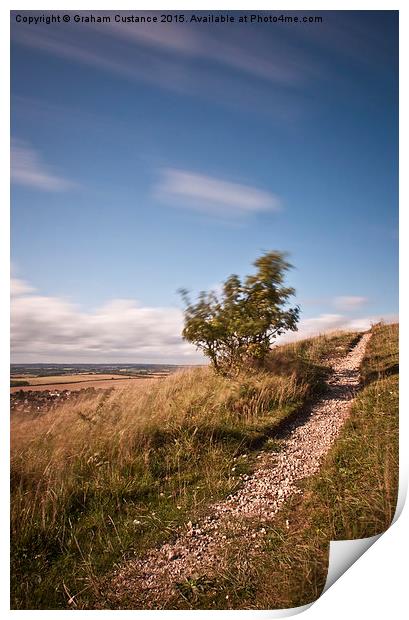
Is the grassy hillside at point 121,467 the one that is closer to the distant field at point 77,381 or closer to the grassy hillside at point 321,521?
the distant field at point 77,381

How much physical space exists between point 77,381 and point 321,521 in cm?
261

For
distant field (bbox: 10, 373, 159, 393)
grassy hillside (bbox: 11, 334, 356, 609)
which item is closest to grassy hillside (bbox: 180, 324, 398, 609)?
grassy hillside (bbox: 11, 334, 356, 609)

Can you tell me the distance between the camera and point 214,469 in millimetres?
4691

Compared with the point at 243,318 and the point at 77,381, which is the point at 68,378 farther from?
the point at 243,318

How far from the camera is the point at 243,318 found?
495 centimetres

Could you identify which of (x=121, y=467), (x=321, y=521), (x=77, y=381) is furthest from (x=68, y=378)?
(x=321, y=521)

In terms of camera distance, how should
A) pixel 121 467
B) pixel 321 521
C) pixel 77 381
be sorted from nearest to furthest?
1. pixel 321 521
2. pixel 121 467
3. pixel 77 381

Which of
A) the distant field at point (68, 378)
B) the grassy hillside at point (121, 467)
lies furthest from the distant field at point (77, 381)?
the grassy hillside at point (121, 467)

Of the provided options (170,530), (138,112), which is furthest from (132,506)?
(138,112)

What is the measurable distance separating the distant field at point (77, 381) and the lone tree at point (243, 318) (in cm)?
74

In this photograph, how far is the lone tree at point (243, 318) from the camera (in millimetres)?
4328

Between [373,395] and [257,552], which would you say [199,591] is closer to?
[257,552]

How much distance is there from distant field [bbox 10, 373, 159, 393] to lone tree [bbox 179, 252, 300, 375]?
74 cm

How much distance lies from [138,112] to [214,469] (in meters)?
3.61
